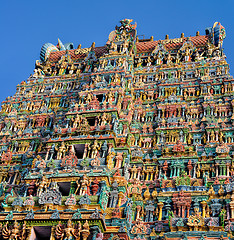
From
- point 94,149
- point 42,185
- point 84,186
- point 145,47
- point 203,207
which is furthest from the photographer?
point 145,47

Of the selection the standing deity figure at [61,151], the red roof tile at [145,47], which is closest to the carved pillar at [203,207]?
the standing deity figure at [61,151]

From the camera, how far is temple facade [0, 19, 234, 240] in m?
22.5

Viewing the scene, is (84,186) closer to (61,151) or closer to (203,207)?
(61,151)

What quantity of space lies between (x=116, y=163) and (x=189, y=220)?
600 cm

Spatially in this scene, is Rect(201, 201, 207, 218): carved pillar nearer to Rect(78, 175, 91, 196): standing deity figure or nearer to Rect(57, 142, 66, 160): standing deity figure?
Rect(78, 175, 91, 196): standing deity figure

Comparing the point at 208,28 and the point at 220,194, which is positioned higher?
the point at 208,28

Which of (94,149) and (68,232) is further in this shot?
(94,149)

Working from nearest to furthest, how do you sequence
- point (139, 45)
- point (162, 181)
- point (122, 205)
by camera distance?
point (122, 205)
point (162, 181)
point (139, 45)

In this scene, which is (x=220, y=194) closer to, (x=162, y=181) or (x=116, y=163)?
(x=162, y=181)

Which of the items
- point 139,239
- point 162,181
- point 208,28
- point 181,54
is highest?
point 208,28

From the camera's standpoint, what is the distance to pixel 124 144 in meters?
27.8

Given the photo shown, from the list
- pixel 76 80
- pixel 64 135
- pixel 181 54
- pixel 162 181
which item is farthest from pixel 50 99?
pixel 162 181

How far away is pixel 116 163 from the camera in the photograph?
87.2 feet

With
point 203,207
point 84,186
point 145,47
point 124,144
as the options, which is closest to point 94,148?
point 124,144
